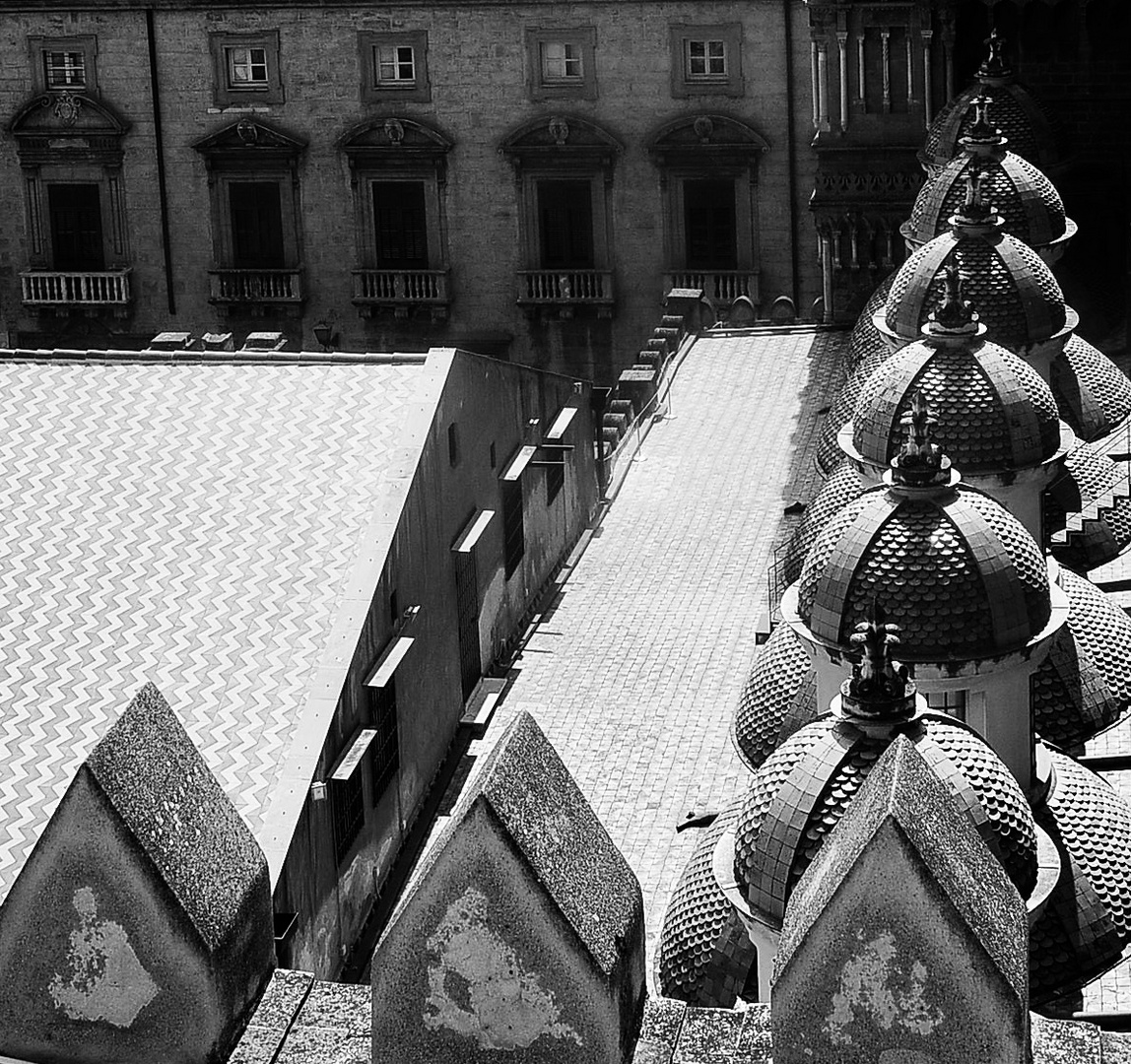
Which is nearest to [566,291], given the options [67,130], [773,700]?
[67,130]

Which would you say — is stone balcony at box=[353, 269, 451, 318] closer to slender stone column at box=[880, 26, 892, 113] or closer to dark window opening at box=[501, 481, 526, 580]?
slender stone column at box=[880, 26, 892, 113]

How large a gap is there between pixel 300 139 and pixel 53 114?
7.69 meters

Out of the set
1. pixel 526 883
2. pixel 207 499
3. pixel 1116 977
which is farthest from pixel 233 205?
pixel 526 883

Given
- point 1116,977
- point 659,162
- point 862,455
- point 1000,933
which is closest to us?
point 1000,933

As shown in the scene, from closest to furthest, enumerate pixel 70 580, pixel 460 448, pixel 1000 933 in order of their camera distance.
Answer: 1. pixel 1000 933
2. pixel 70 580
3. pixel 460 448

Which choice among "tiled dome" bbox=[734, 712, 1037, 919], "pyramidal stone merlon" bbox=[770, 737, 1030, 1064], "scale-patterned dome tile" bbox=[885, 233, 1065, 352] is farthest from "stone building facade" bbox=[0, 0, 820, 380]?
"pyramidal stone merlon" bbox=[770, 737, 1030, 1064]

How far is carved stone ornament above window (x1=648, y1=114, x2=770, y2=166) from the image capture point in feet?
268

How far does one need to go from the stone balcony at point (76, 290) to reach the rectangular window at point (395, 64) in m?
10.2

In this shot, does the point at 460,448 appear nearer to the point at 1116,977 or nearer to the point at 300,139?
the point at 1116,977

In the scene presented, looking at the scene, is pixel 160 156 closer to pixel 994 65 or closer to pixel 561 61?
pixel 561 61

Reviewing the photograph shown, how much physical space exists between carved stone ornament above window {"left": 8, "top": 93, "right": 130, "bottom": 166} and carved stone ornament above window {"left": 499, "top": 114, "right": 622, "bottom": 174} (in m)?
12.1

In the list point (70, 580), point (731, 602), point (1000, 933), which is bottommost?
point (731, 602)

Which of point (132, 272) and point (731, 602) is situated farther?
point (132, 272)

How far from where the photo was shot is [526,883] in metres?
15.1
